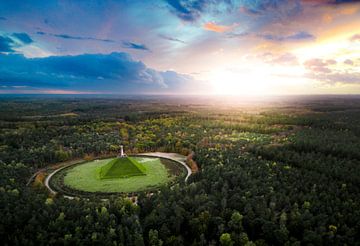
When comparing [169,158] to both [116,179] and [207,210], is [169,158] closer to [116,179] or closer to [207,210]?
[116,179]

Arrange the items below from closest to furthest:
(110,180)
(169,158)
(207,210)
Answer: (207,210), (110,180), (169,158)

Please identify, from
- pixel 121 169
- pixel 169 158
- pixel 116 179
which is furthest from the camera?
pixel 169 158

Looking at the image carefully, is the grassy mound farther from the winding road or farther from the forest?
the forest

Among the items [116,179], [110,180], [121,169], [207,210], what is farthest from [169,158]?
[207,210]

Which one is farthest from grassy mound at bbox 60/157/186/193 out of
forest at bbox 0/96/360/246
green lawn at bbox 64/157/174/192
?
forest at bbox 0/96/360/246

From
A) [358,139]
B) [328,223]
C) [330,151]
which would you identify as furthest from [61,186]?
[358,139]

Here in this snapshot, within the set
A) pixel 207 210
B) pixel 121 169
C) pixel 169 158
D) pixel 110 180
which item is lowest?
pixel 110 180

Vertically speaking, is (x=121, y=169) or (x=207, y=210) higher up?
(x=121, y=169)

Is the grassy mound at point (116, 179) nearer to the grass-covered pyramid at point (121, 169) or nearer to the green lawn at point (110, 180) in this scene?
the green lawn at point (110, 180)
